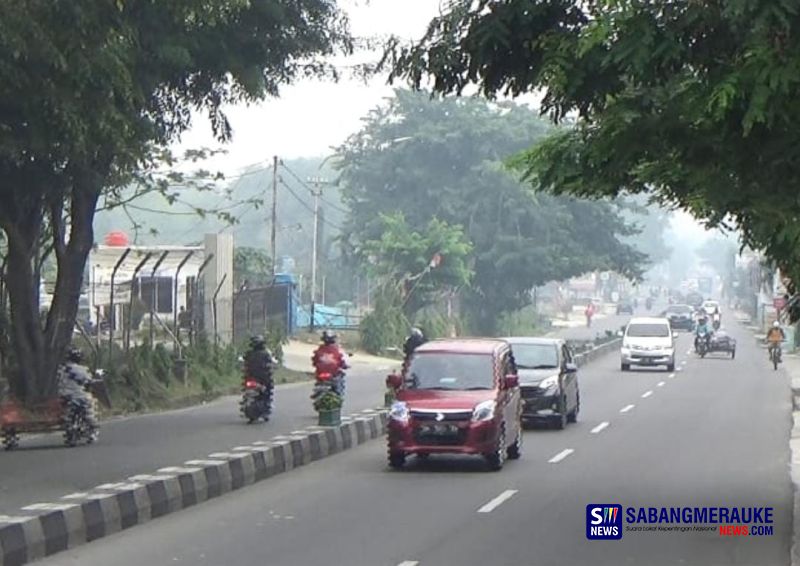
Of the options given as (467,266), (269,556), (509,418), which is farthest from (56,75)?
(467,266)

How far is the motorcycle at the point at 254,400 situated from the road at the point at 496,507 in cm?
262

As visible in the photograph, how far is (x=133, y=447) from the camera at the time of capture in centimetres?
2205

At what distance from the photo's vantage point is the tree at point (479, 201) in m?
66.4

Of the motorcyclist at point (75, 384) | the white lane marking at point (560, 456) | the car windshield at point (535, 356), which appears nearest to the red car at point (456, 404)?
the white lane marking at point (560, 456)

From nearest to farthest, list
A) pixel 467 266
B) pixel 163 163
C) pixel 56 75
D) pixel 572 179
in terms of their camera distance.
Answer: pixel 572 179 < pixel 56 75 < pixel 163 163 < pixel 467 266

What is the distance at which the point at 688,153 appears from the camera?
12727 millimetres

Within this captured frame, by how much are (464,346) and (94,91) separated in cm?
588

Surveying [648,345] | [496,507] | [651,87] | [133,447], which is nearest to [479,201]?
[648,345]

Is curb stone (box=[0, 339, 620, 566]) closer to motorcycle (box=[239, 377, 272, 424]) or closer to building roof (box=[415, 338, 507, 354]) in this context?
building roof (box=[415, 338, 507, 354])

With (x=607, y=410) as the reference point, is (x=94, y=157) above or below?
above

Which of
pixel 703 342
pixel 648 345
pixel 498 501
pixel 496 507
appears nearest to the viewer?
pixel 496 507

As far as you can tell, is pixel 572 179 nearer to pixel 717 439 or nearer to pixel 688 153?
pixel 688 153

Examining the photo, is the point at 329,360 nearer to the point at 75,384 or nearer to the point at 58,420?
the point at 75,384

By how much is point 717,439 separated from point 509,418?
605 cm
